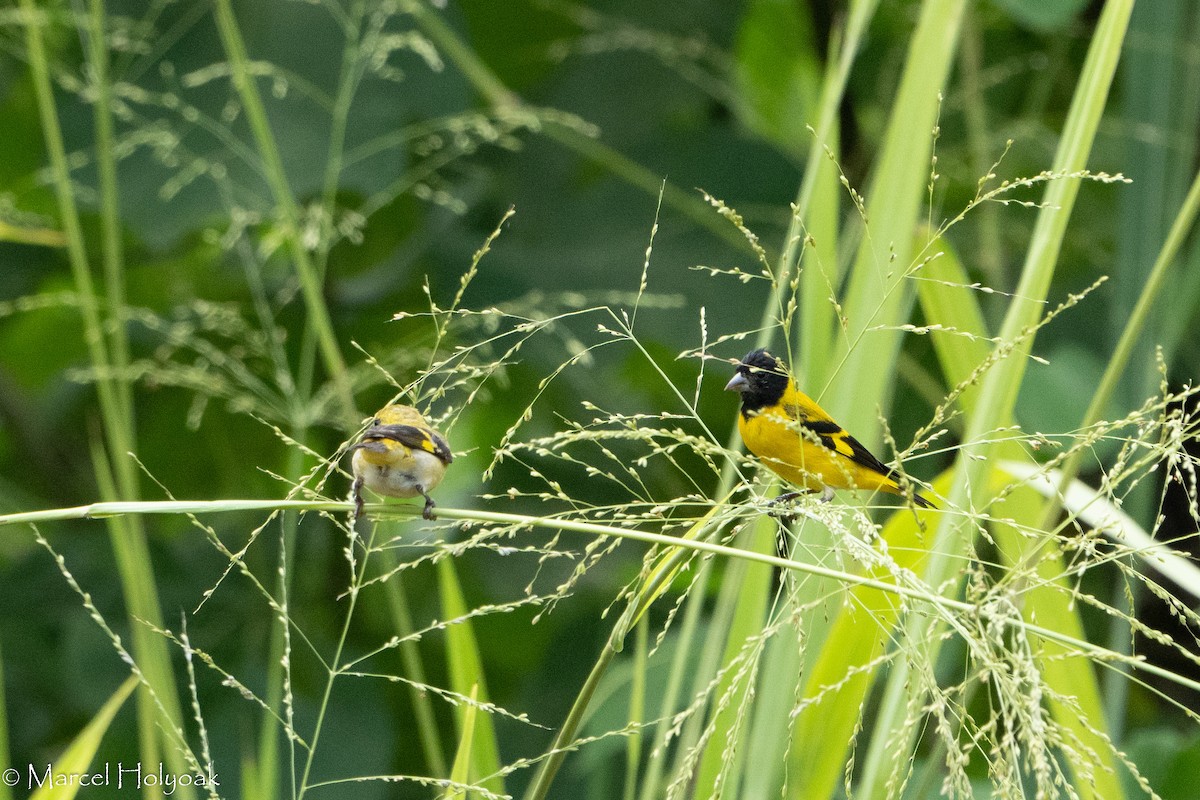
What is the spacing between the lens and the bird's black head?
177 centimetres

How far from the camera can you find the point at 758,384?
6.24ft

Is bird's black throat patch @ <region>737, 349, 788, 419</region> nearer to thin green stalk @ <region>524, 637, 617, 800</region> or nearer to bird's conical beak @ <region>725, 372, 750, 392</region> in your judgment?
bird's conical beak @ <region>725, 372, 750, 392</region>

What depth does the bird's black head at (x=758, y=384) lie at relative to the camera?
1.77 m

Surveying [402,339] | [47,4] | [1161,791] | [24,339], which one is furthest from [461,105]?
[1161,791]

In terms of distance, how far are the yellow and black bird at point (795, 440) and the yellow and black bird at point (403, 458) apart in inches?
16.7

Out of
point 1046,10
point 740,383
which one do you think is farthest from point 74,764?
point 1046,10

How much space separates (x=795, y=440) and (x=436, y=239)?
1292 millimetres

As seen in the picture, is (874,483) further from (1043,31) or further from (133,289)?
(133,289)

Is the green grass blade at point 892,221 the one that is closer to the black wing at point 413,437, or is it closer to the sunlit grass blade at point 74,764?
the black wing at point 413,437

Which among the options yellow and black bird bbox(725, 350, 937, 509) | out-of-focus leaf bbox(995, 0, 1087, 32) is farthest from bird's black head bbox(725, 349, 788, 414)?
out-of-focus leaf bbox(995, 0, 1087, 32)

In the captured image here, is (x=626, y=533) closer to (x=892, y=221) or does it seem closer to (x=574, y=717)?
(x=574, y=717)

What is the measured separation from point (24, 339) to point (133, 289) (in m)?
0.36

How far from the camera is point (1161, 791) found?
1944 mm

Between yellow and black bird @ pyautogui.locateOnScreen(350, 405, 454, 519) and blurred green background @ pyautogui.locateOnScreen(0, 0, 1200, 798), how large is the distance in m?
0.81
